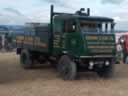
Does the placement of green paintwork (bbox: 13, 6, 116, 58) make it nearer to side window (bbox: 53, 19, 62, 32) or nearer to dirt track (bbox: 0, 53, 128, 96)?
side window (bbox: 53, 19, 62, 32)

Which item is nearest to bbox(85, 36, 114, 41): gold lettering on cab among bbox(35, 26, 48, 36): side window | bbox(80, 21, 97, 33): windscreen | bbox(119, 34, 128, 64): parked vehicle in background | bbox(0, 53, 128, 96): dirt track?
bbox(80, 21, 97, 33): windscreen

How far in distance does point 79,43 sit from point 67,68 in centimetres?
132

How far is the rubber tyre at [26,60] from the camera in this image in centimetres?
1725

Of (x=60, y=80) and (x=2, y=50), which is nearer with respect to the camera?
(x=60, y=80)

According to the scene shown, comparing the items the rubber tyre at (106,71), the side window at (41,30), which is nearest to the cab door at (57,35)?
the side window at (41,30)

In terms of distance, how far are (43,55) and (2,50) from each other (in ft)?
59.0

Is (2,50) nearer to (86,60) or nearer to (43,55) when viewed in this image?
(43,55)

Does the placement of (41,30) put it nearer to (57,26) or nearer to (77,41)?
(57,26)

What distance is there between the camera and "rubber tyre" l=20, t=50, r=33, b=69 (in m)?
17.2

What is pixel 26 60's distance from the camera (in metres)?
A: 17.5

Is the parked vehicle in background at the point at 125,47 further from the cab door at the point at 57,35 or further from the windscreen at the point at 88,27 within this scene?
the windscreen at the point at 88,27

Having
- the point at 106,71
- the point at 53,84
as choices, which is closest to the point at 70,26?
the point at 53,84

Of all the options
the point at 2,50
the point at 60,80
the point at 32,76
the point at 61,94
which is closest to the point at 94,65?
the point at 60,80

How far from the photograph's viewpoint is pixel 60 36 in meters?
14.1
